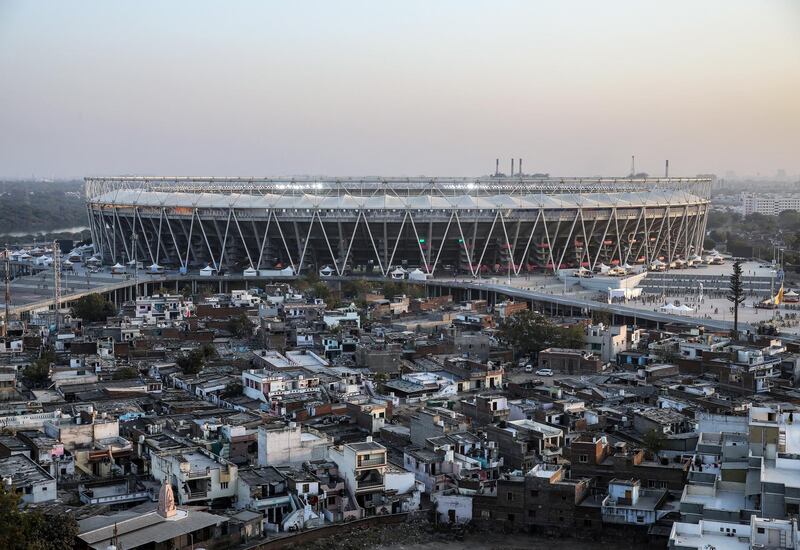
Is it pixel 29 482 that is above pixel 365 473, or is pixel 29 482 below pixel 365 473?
above

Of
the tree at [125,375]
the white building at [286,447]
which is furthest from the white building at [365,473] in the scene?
the tree at [125,375]

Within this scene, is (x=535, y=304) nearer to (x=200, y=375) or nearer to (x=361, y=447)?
(x=200, y=375)

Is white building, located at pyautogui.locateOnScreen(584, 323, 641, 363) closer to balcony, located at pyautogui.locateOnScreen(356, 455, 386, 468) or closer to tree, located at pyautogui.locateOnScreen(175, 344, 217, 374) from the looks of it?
tree, located at pyautogui.locateOnScreen(175, 344, 217, 374)

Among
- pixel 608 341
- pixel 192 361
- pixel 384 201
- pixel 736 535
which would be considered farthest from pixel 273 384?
pixel 384 201

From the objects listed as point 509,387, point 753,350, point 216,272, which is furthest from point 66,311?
point 753,350

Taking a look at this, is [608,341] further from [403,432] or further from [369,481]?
[369,481]

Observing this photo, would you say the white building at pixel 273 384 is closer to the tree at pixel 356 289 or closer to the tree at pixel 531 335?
the tree at pixel 531 335

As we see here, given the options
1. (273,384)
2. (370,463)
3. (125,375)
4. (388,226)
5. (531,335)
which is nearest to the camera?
(370,463)

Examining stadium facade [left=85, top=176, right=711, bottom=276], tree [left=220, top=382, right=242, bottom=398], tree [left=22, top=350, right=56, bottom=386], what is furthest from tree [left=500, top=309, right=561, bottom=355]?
stadium facade [left=85, top=176, right=711, bottom=276]
